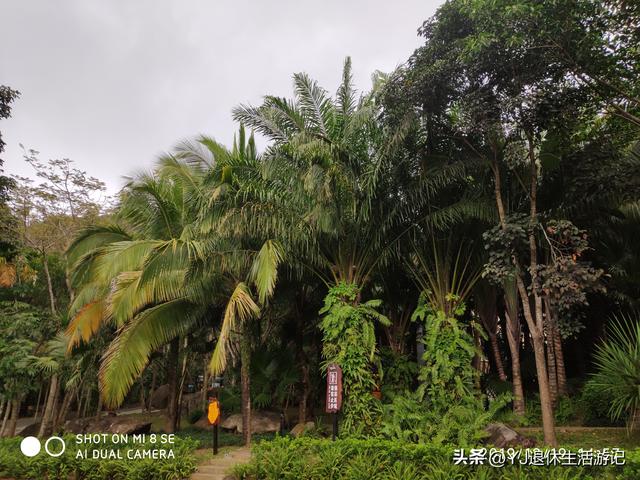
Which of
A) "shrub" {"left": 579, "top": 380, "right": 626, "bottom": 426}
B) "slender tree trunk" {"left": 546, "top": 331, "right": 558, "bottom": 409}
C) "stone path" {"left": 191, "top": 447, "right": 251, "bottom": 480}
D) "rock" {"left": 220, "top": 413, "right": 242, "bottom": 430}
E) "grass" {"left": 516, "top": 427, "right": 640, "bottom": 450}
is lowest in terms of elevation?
"stone path" {"left": 191, "top": 447, "right": 251, "bottom": 480}

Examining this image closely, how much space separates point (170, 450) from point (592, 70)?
9.27m

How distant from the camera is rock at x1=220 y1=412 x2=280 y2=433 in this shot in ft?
41.3

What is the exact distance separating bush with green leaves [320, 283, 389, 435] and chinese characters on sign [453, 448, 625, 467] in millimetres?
2575

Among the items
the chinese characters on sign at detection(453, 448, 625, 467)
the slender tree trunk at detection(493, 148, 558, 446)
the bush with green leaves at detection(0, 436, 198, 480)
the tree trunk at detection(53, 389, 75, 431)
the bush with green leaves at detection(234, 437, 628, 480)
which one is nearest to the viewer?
the chinese characters on sign at detection(453, 448, 625, 467)

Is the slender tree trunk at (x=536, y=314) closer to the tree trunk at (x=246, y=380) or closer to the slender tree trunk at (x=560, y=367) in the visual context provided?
the slender tree trunk at (x=560, y=367)

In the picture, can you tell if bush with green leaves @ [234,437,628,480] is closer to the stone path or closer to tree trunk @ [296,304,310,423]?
the stone path

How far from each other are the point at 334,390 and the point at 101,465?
12.6 ft

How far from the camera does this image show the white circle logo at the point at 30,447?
7.75 meters

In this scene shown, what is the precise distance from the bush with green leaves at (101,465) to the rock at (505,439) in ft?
16.1

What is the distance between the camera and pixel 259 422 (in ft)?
42.0

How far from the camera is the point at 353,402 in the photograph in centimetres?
845

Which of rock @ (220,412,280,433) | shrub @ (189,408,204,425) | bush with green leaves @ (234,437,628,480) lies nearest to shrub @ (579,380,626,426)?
bush with green leaves @ (234,437,628,480)

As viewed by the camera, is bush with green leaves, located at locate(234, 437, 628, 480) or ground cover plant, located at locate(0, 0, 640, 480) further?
ground cover plant, located at locate(0, 0, 640, 480)

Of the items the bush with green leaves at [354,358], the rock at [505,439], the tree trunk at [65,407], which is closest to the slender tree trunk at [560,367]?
the rock at [505,439]
